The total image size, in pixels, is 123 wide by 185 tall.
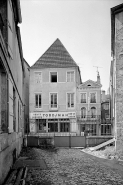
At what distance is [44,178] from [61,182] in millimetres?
851

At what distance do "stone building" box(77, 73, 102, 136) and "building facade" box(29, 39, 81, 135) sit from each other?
0.78 metres

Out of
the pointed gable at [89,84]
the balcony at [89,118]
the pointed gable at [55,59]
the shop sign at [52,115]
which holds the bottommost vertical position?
the balcony at [89,118]

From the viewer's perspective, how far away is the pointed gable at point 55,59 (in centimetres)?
3284

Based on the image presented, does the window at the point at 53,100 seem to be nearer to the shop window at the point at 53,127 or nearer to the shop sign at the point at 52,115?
the shop sign at the point at 52,115

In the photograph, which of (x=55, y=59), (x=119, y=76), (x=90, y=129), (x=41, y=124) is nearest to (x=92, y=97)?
(x=90, y=129)

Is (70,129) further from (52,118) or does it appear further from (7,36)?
(7,36)

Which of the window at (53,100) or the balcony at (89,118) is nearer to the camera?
the balcony at (89,118)

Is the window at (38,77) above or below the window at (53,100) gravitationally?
above

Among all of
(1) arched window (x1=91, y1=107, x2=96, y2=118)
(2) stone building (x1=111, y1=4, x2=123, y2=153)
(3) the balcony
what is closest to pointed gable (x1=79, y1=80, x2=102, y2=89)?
(1) arched window (x1=91, y1=107, x2=96, y2=118)

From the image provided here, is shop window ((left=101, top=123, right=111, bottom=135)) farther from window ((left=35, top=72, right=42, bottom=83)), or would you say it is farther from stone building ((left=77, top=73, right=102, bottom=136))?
window ((left=35, top=72, right=42, bottom=83))

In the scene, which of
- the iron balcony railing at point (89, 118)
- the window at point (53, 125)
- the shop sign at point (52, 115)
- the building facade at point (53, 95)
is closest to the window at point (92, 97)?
the iron balcony railing at point (89, 118)

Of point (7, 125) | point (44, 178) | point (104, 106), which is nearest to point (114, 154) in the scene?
point (44, 178)

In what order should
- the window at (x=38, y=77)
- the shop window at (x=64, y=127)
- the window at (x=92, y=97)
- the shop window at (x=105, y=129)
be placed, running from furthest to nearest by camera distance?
the window at (x=38, y=77), the window at (x=92, y=97), the shop window at (x=64, y=127), the shop window at (x=105, y=129)

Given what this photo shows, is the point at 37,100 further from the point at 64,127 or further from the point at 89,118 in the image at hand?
the point at 89,118
